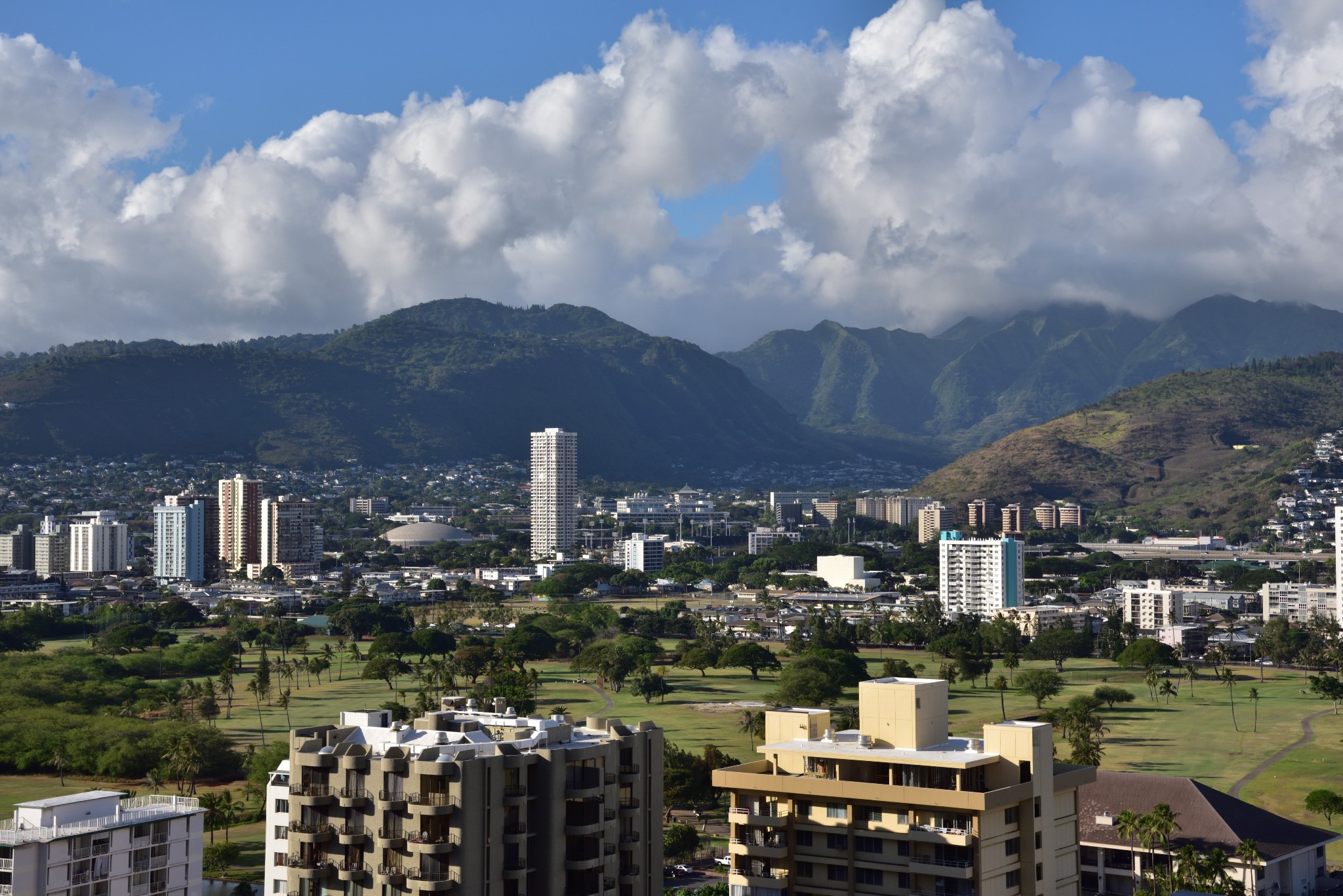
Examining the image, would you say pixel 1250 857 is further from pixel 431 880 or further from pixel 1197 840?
pixel 431 880

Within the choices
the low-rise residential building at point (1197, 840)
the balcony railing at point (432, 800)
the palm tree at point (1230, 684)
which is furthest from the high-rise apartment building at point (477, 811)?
the palm tree at point (1230, 684)

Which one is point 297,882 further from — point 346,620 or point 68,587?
point 68,587

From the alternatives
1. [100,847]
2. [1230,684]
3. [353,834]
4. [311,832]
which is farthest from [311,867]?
[1230,684]

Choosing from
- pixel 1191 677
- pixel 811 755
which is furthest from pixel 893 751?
pixel 1191 677

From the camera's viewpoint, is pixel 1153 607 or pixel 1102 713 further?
pixel 1153 607

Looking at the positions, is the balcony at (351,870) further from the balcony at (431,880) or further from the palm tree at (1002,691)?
the palm tree at (1002,691)

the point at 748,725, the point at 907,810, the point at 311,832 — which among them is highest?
the point at 907,810

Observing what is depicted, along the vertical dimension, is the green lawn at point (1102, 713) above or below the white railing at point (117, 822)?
below
